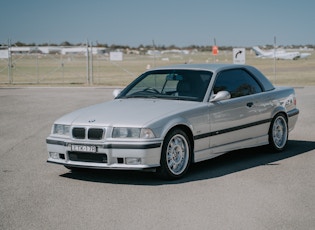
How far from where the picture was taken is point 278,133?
401 inches

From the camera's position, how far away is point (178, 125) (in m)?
8.03

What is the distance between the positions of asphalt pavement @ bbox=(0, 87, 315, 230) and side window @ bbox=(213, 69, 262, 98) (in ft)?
3.38

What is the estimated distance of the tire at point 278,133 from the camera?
9961 mm

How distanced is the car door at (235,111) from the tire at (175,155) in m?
0.56

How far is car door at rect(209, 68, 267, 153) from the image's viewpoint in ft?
28.4

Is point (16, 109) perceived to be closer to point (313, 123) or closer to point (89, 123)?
point (313, 123)

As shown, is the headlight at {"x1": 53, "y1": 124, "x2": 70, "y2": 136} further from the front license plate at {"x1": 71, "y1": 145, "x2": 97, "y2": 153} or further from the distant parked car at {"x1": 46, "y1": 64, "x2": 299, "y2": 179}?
the front license plate at {"x1": 71, "y1": 145, "x2": 97, "y2": 153}

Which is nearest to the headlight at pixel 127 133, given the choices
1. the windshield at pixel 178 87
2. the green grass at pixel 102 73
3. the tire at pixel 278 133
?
the windshield at pixel 178 87

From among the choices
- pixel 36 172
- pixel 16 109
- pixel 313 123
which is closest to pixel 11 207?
pixel 36 172

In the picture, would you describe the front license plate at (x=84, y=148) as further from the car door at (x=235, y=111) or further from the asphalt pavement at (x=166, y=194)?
the car door at (x=235, y=111)

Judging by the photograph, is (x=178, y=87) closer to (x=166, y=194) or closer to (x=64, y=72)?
(x=166, y=194)

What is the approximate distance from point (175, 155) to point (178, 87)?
1.25m

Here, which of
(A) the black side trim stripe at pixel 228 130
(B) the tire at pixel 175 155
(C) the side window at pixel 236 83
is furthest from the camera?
(C) the side window at pixel 236 83

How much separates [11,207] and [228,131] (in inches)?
136
